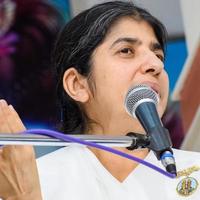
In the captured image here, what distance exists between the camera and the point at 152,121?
2.85ft

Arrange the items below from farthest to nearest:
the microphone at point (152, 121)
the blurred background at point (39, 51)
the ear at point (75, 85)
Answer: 1. the blurred background at point (39, 51)
2. the ear at point (75, 85)
3. the microphone at point (152, 121)

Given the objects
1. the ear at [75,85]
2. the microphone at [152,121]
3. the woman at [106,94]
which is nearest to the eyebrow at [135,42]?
the woman at [106,94]

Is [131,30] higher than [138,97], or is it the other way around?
[131,30]

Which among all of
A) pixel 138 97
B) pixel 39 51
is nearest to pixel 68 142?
pixel 138 97

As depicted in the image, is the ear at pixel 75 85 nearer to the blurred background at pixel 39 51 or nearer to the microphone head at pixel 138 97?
the microphone head at pixel 138 97

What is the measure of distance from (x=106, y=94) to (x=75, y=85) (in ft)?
0.40

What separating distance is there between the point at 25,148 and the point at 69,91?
0.40 meters

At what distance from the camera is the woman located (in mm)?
1233

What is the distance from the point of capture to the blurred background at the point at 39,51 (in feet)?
8.42

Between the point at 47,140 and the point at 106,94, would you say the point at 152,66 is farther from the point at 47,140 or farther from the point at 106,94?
the point at 47,140

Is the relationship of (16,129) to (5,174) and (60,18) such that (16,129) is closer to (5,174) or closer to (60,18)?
(5,174)

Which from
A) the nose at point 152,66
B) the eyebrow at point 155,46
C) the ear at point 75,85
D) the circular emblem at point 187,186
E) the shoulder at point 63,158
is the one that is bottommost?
the circular emblem at point 187,186

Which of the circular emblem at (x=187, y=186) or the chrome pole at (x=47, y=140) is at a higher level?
the chrome pole at (x=47, y=140)

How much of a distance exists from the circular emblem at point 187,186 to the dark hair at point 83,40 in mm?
262
